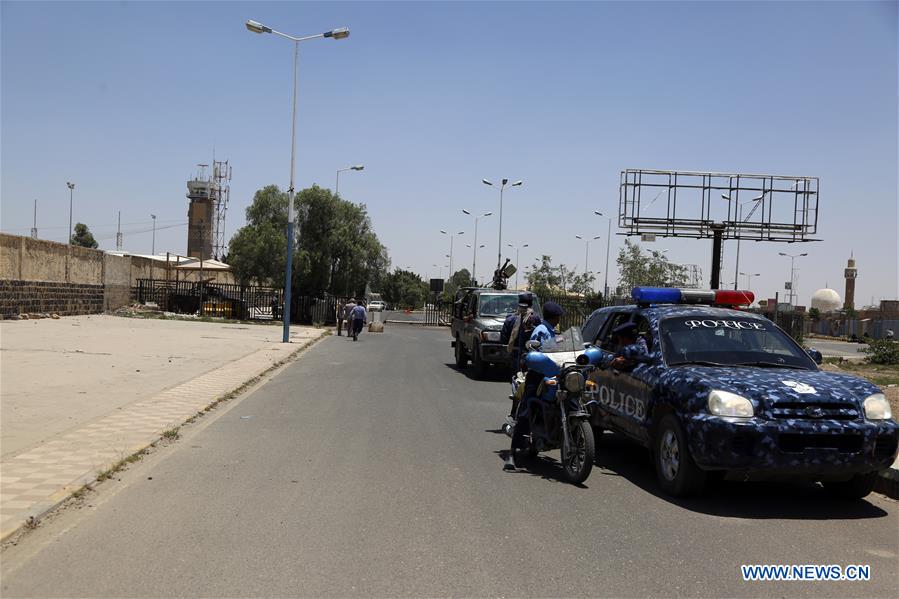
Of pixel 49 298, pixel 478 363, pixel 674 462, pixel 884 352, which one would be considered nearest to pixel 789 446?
pixel 674 462

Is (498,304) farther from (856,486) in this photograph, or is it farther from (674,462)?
(856,486)

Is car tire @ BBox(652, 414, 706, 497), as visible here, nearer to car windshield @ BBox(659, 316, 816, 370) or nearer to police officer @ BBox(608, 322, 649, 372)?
car windshield @ BBox(659, 316, 816, 370)

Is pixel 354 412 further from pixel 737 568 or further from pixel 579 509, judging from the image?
pixel 737 568

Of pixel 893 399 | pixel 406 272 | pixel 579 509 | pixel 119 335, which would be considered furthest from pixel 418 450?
pixel 406 272

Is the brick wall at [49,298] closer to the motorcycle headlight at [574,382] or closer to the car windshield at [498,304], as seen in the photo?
the car windshield at [498,304]

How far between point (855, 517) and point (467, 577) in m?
3.72

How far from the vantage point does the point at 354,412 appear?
1164 cm

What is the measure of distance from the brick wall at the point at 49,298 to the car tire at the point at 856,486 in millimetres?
29972

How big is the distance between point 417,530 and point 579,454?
2227 millimetres

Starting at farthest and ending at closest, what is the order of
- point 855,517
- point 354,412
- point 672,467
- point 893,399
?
point 893,399, point 354,412, point 672,467, point 855,517

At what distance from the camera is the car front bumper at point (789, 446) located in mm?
6172

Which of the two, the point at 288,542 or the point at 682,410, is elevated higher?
the point at 682,410

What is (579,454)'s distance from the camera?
23.8 ft

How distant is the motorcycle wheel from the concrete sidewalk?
14.3ft
